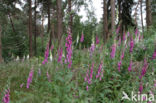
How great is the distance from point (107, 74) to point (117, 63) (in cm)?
41

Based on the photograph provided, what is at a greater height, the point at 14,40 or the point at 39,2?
the point at 39,2

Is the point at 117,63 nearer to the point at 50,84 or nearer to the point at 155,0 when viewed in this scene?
the point at 50,84

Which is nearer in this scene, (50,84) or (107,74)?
(50,84)

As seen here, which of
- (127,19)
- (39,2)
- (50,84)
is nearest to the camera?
(50,84)

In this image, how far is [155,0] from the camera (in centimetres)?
1673

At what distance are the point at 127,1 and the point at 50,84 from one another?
1950 centimetres

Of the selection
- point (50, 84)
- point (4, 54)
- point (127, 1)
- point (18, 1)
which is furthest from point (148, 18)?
point (4, 54)

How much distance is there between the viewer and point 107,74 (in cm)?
338

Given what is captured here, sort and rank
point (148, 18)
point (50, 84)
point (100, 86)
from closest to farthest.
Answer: point (50, 84) → point (100, 86) → point (148, 18)

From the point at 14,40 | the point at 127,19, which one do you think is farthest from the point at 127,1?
the point at 14,40

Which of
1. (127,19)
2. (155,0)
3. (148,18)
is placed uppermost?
(155,0)

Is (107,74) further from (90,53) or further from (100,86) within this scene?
(90,53)

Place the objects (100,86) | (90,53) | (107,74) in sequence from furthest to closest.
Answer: (90,53) < (107,74) < (100,86)

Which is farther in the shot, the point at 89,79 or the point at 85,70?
the point at 85,70
